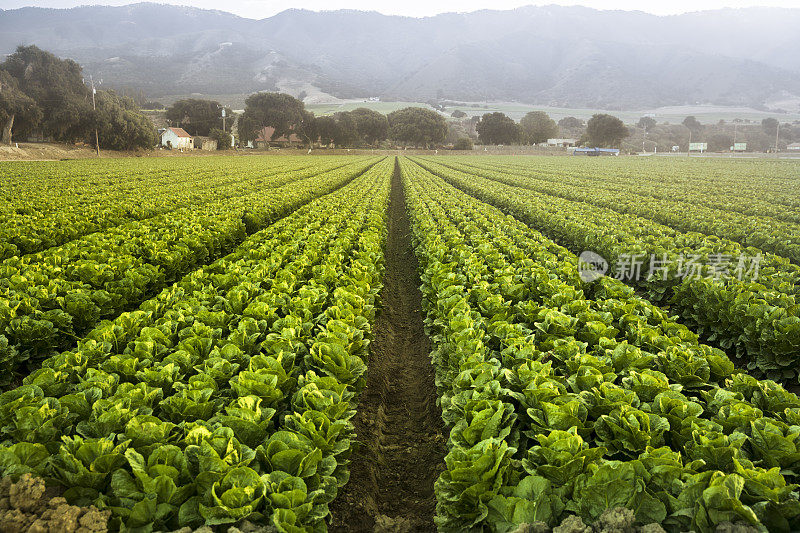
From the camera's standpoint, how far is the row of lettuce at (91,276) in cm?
584

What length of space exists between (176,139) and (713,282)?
3764 inches

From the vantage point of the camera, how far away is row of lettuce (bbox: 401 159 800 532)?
2.67 meters

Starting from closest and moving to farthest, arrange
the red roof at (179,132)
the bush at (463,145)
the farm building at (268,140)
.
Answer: the red roof at (179,132) → the farm building at (268,140) → the bush at (463,145)

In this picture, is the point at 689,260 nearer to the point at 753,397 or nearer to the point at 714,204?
the point at 753,397

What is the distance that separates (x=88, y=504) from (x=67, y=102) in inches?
2685

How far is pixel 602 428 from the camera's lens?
3.53 meters

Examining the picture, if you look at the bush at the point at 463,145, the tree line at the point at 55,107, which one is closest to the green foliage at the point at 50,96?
the tree line at the point at 55,107

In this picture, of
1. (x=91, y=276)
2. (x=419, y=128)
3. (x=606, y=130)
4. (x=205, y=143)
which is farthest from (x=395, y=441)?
(x=606, y=130)

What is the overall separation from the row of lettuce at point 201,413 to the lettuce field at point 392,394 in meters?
0.02

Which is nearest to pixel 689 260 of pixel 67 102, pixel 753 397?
pixel 753 397

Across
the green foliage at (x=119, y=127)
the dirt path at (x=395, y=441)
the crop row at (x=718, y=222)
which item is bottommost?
the dirt path at (x=395, y=441)

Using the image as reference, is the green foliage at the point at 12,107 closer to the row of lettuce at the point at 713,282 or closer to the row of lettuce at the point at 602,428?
the row of lettuce at the point at 713,282

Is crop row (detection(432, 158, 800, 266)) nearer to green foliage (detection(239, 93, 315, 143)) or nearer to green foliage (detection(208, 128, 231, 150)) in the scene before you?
green foliage (detection(208, 128, 231, 150))

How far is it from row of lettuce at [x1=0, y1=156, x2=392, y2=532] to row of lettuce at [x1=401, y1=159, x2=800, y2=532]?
1.07m
